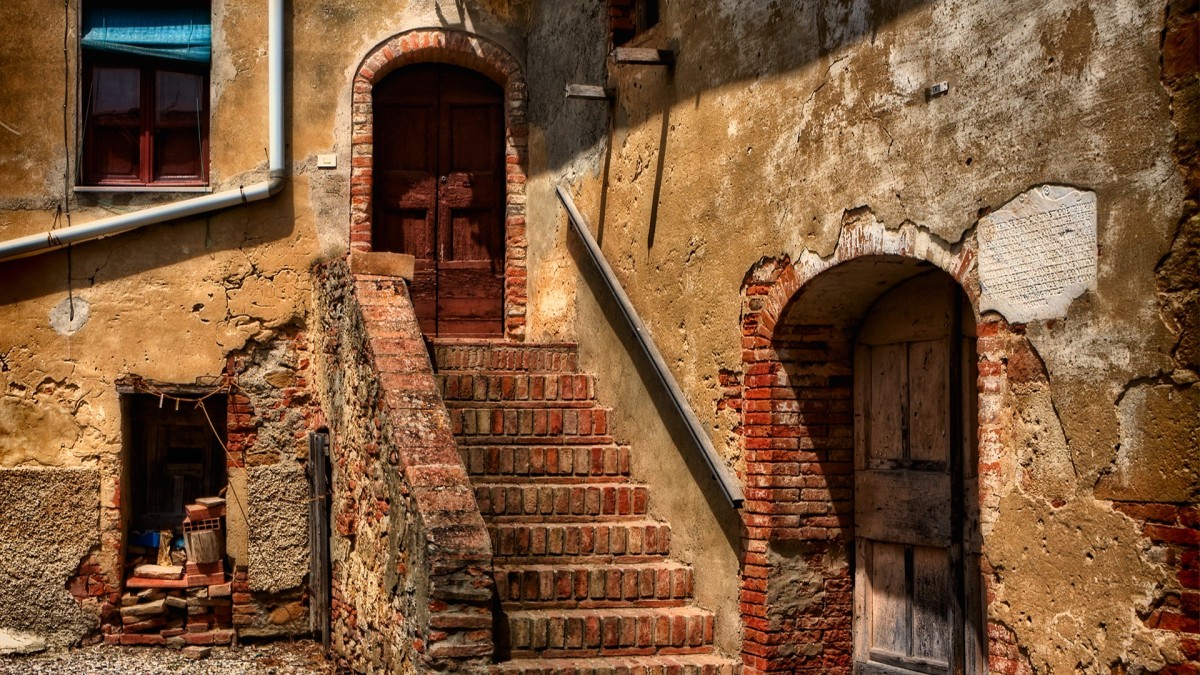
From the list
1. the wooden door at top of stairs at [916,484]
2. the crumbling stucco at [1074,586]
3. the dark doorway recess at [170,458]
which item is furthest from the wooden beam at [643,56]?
the dark doorway recess at [170,458]

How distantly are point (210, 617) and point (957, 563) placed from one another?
230 inches

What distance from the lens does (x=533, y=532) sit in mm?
7504

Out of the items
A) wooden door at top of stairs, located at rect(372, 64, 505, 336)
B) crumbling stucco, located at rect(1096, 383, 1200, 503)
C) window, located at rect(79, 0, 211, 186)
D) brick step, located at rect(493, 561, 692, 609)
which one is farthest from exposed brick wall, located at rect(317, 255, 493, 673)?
crumbling stucco, located at rect(1096, 383, 1200, 503)

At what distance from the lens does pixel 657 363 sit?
788cm

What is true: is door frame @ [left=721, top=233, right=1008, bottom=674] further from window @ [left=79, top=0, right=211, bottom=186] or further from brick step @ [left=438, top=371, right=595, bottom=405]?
window @ [left=79, top=0, right=211, bottom=186]

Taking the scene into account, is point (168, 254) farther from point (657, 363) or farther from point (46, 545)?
point (657, 363)

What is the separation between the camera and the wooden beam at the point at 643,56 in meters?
7.80

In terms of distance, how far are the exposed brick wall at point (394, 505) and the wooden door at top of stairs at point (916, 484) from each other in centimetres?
196

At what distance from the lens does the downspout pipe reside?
993cm

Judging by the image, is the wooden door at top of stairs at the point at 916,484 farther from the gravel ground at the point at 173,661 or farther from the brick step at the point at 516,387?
the gravel ground at the point at 173,661

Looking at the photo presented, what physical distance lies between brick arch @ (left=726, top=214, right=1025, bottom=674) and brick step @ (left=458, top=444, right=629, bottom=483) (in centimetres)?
139

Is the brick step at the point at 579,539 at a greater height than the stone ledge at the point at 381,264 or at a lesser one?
lesser

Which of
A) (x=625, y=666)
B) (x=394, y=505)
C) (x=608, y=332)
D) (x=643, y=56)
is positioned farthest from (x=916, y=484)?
(x=643, y=56)

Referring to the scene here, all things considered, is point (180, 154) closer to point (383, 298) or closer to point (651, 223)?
point (383, 298)
